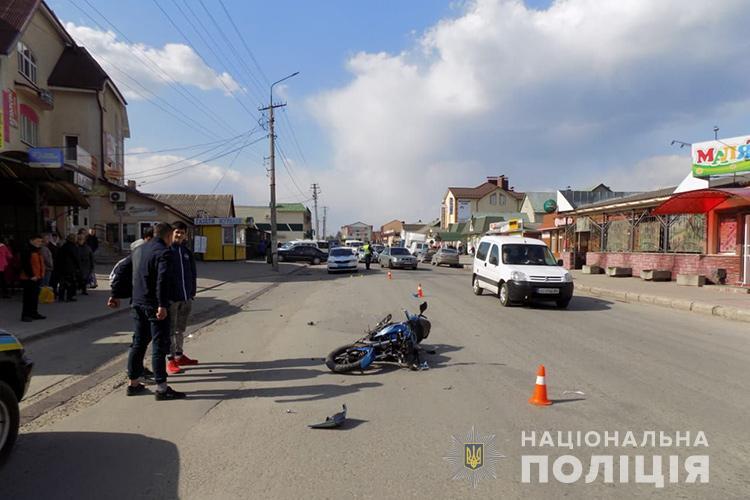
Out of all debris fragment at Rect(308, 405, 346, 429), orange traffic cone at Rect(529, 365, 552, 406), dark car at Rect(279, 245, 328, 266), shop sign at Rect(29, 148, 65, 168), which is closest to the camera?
debris fragment at Rect(308, 405, 346, 429)

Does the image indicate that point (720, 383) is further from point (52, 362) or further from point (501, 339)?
point (52, 362)

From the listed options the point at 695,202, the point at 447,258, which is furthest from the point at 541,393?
the point at 447,258

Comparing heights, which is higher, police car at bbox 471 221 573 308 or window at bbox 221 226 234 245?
window at bbox 221 226 234 245

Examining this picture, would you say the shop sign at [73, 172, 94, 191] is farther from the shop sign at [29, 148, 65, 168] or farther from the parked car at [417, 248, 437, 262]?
the parked car at [417, 248, 437, 262]

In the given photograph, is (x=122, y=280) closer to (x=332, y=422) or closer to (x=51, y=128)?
(x=332, y=422)

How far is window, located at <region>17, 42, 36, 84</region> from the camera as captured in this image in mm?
20688

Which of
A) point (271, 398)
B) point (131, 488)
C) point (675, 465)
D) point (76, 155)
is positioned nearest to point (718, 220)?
point (675, 465)

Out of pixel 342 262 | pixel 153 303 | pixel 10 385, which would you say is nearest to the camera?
pixel 10 385

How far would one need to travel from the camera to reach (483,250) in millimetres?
15578

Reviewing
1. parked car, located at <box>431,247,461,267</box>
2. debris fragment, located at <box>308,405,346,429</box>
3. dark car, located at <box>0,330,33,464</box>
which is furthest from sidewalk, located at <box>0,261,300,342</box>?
parked car, located at <box>431,247,461,267</box>

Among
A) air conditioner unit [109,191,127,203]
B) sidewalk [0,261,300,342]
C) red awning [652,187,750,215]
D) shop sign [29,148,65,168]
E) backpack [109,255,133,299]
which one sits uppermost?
air conditioner unit [109,191,127,203]

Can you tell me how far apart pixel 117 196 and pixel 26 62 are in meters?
8.51

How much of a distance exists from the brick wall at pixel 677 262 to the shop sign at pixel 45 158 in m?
21.6

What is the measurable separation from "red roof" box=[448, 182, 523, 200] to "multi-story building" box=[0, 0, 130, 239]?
187 feet
